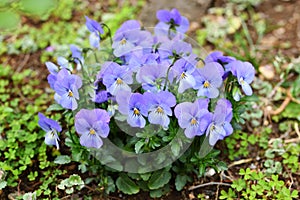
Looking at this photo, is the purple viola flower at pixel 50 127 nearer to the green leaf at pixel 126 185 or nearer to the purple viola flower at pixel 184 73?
the green leaf at pixel 126 185

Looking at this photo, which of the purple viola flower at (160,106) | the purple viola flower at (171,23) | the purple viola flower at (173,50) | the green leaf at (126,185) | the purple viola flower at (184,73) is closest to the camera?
the purple viola flower at (160,106)

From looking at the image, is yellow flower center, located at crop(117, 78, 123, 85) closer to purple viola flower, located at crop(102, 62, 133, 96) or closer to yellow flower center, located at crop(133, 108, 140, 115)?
purple viola flower, located at crop(102, 62, 133, 96)

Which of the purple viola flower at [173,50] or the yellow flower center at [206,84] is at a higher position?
the purple viola flower at [173,50]

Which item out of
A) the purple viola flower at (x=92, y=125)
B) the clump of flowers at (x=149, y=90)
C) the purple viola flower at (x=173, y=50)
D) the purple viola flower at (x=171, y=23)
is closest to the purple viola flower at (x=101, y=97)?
the clump of flowers at (x=149, y=90)

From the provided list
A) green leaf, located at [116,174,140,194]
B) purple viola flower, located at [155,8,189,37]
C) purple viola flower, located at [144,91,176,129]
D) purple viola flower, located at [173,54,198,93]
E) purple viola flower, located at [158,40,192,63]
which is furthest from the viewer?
purple viola flower, located at [155,8,189,37]

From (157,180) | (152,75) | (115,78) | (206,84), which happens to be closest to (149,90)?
(152,75)

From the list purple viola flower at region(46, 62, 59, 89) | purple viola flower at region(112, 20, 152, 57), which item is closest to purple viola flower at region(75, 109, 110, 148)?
purple viola flower at region(46, 62, 59, 89)

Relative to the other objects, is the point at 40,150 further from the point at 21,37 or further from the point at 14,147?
the point at 21,37

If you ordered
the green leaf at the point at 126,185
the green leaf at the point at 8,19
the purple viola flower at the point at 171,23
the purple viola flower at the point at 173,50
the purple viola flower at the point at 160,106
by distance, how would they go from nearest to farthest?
the green leaf at the point at 8,19, the purple viola flower at the point at 160,106, the purple viola flower at the point at 173,50, the green leaf at the point at 126,185, the purple viola flower at the point at 171,23
